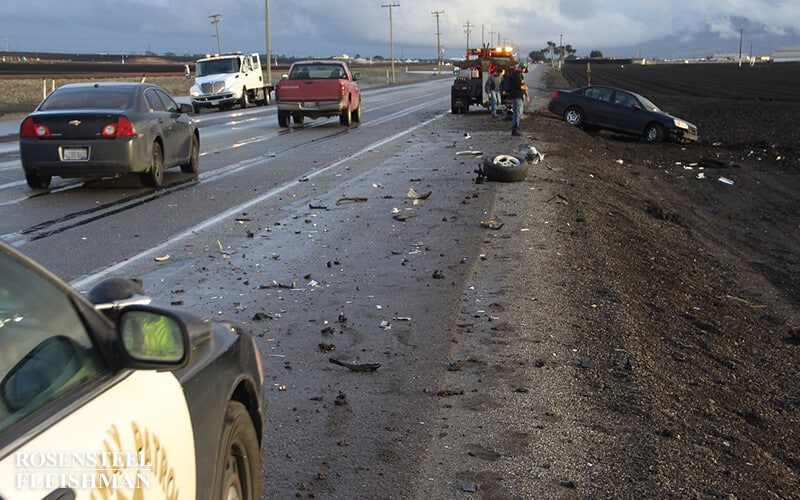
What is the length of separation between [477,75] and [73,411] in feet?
124

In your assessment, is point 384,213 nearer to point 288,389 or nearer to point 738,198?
point 288,389

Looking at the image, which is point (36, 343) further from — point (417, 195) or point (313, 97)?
point (313, 97)

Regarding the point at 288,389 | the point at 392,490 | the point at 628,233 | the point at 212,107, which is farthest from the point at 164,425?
the point at 212,107

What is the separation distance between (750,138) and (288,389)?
26091 mm

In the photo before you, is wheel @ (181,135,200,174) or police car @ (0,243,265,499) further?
wheel @ (181,135,200,174)

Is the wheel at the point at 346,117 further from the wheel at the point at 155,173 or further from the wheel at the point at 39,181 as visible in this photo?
the wheel at the point at 39,181

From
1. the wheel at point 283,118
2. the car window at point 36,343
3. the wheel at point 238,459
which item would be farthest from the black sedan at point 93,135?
the wheel at point 283,118

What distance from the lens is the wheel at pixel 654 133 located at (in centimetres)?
2888

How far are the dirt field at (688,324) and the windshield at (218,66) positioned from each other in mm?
26225

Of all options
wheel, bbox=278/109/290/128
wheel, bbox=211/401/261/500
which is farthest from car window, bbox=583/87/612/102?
wheel, bbox=211/401/261/500

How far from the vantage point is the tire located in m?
15.4

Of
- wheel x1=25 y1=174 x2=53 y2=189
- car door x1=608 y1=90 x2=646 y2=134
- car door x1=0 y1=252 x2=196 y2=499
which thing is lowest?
Answer: car door x1=608 y1=90 x2=646 y2=134

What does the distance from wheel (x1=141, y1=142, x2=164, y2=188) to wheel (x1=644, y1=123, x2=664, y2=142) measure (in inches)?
691

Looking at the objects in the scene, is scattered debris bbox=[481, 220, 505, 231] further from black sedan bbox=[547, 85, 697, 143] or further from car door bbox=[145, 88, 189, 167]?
black sedan bbox=[547, 85, 697, 143]
